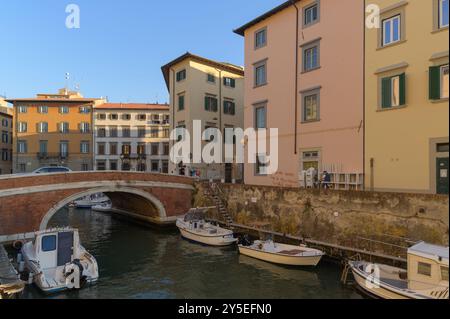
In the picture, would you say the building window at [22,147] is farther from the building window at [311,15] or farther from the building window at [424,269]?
the building window at [424,269]

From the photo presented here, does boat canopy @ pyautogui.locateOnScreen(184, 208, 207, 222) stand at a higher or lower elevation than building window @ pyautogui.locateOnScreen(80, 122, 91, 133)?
lower

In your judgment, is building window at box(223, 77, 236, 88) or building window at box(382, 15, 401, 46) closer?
building window at box(382, 15, 401, 46)

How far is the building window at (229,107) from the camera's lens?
4031 cm

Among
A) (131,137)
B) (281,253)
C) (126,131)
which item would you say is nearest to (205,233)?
(281,253)

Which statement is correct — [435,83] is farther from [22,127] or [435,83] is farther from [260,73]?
[22,127]

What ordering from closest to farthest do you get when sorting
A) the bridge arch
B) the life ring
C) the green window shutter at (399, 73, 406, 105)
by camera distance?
the green window shutter at (399, 73, 406, 105)
the life ring
the bridge arch

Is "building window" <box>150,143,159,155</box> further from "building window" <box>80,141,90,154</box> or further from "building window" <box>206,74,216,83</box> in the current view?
"building window" <box>206,74,216,83</box>

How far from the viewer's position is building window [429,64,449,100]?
1711 cm

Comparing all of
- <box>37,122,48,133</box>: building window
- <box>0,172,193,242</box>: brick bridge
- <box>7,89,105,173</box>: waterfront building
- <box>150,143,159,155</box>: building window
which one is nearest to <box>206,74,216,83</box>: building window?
<box>0,172,193,242</box>: brick bridge

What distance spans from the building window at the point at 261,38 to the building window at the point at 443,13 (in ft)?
44.7

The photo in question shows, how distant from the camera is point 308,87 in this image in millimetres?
24656

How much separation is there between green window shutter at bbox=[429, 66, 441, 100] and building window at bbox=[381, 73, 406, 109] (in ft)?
5.03

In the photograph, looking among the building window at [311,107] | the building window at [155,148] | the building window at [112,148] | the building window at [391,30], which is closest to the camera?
the building window at [391,30]

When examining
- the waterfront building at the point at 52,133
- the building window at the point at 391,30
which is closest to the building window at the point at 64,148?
the waterfront building at the point at 52,133
